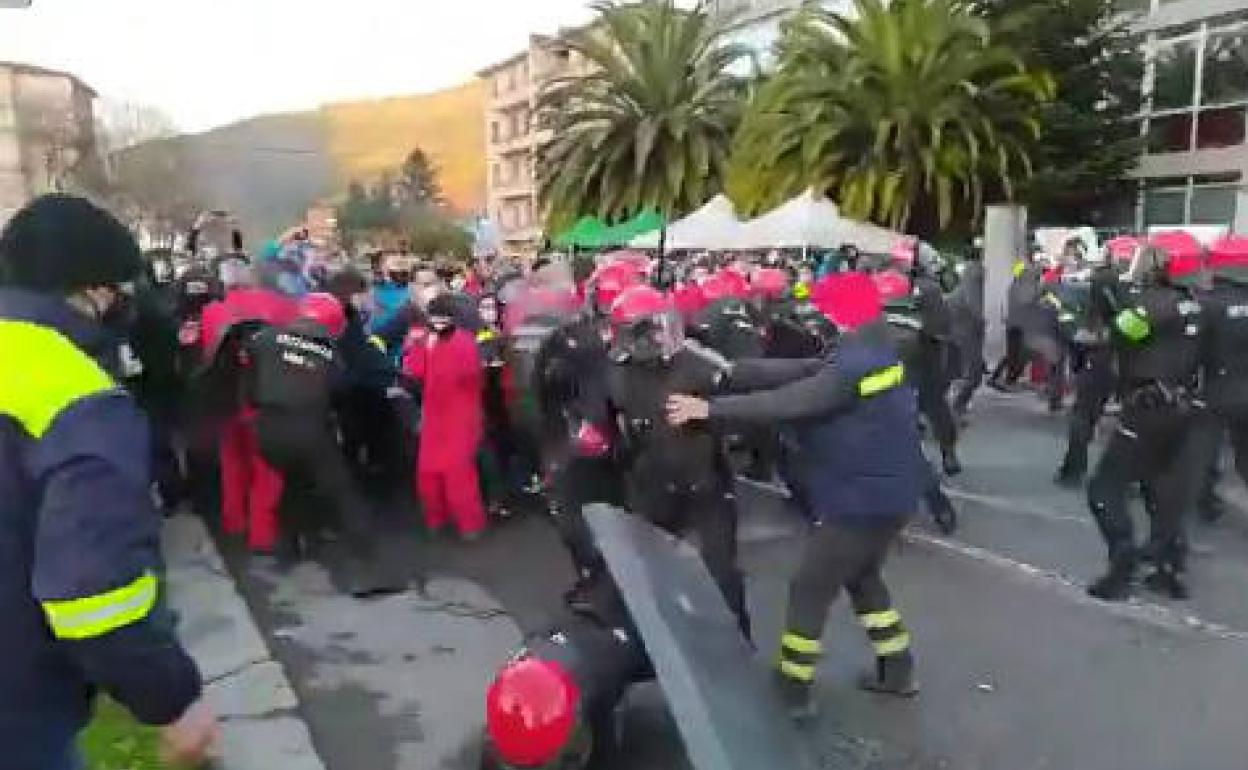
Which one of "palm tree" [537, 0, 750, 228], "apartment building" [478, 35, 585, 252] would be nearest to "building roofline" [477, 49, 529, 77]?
"apartment building" [478, 35, 585, 252]

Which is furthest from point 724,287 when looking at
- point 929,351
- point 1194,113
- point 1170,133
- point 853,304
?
point 1170,133

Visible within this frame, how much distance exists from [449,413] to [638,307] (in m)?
2.53

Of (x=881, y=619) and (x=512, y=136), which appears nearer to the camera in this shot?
(x=881, y=619)

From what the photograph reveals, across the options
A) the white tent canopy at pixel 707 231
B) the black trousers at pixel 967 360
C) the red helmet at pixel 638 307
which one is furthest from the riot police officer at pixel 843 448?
the white tent canopy at pixel 707 231

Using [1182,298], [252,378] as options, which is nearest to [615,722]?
[252,378]

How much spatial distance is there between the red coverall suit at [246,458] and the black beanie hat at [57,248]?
15.2ft

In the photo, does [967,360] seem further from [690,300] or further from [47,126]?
[47,126]

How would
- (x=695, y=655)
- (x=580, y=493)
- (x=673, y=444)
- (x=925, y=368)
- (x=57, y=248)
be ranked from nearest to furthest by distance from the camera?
(x=57, y=248) → (x=695, y=655) → (x=673, y=444) → (x=580, y=493) → (x=925, y=368)

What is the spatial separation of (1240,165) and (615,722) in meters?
22.8

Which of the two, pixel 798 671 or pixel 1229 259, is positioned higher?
pixel 1229 259

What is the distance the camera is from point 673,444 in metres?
4.89

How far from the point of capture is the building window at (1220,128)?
2327cm

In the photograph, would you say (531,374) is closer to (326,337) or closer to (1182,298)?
(326,337)

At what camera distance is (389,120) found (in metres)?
19.3
